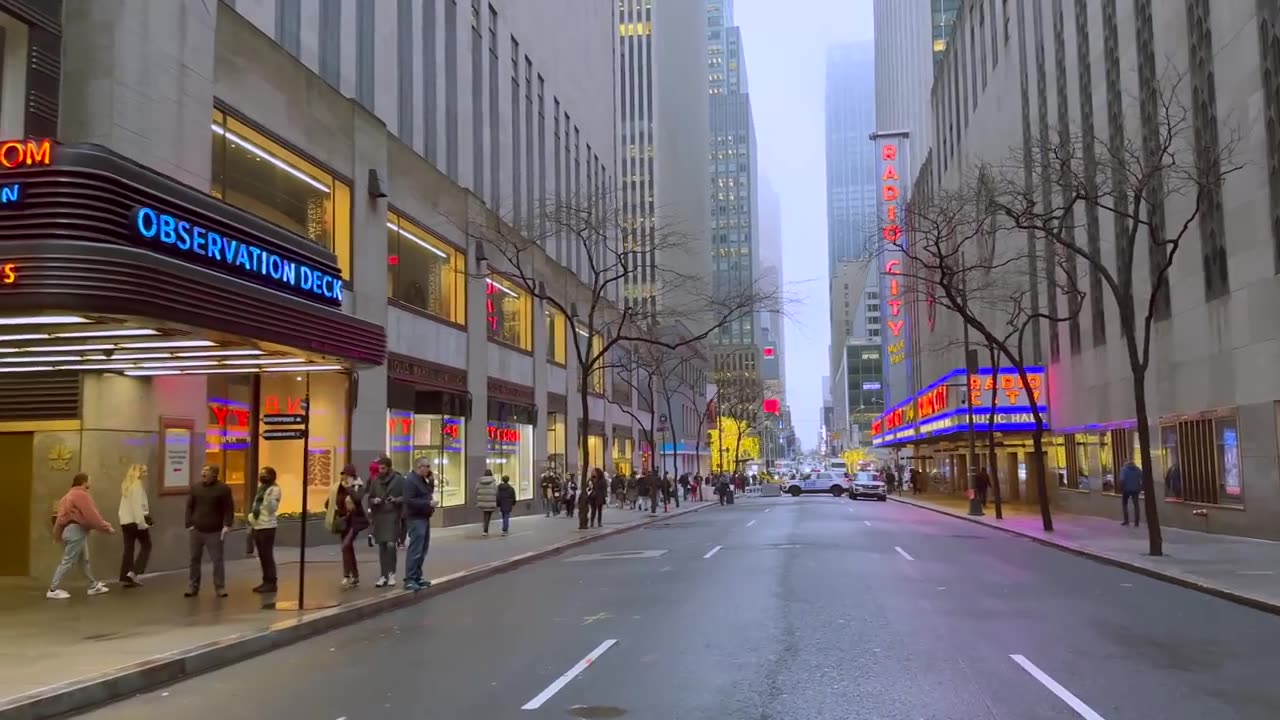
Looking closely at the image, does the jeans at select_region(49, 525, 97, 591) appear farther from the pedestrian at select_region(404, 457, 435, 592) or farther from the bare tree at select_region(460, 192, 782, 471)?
the bare tree at select_region(460, 192, 782, 471)

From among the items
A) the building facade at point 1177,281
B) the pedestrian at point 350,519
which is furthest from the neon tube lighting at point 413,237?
the building facade at point 1177,281

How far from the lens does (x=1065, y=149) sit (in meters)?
21.2

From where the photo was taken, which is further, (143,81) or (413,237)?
(413,237)

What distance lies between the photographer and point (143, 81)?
16.1 metres

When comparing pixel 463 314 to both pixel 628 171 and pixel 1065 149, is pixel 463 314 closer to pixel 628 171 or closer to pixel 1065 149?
pixel 1065 149

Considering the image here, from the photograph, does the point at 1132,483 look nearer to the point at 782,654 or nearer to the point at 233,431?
the point at 782,654

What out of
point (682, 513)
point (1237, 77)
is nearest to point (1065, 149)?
point (1237, 77)

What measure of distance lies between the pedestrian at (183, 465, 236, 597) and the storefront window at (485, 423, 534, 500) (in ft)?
63.0

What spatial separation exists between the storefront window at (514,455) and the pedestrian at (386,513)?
59.6ft

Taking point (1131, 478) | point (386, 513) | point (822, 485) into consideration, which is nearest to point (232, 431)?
point (386, 513)

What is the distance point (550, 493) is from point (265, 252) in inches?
983

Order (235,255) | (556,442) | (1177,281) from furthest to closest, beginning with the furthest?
(556,442), (1177,281), (235,255)

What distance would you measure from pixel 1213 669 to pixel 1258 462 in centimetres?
1480

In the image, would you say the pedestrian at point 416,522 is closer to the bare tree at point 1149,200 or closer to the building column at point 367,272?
the building column at point 367,272
